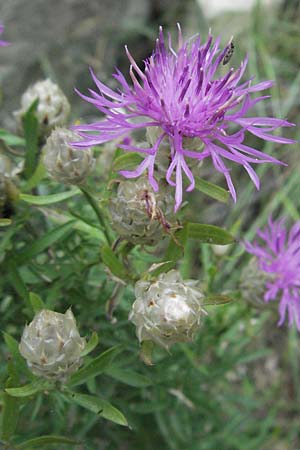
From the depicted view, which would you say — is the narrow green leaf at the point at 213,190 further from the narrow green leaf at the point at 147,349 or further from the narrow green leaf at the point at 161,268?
the narrow green leaf at the point at 147,349

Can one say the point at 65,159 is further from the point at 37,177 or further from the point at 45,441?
the point at 45,441

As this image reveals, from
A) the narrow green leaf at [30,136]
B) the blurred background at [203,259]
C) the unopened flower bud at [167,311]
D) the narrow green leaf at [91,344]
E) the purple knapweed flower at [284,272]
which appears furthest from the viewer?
the blurred background at [203,259]

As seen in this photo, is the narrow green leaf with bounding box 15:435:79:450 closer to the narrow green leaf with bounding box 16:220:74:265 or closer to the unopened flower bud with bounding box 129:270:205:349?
the unopened flower bud with bounding box 129:270:205:349

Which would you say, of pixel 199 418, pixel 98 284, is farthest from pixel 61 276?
pixel 199 418

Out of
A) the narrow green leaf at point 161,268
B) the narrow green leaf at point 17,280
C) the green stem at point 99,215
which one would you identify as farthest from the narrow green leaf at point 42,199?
the narrow green leaf at point 161,268

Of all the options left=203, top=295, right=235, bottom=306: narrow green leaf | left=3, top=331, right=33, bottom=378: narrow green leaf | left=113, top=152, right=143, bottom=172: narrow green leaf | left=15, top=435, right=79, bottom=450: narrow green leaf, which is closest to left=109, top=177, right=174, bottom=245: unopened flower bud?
left=113, top=152, right=143, bottom=172: narrow green leaf

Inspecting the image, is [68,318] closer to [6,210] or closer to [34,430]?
[6,210]

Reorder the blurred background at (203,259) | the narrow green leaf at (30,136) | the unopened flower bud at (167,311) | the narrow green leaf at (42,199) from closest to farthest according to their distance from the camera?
the unopened flower bud at (167,311) → the narrow green leaf at (42,199) → the narrow green leaf at (30,136) → the blurred background at (203,259)
